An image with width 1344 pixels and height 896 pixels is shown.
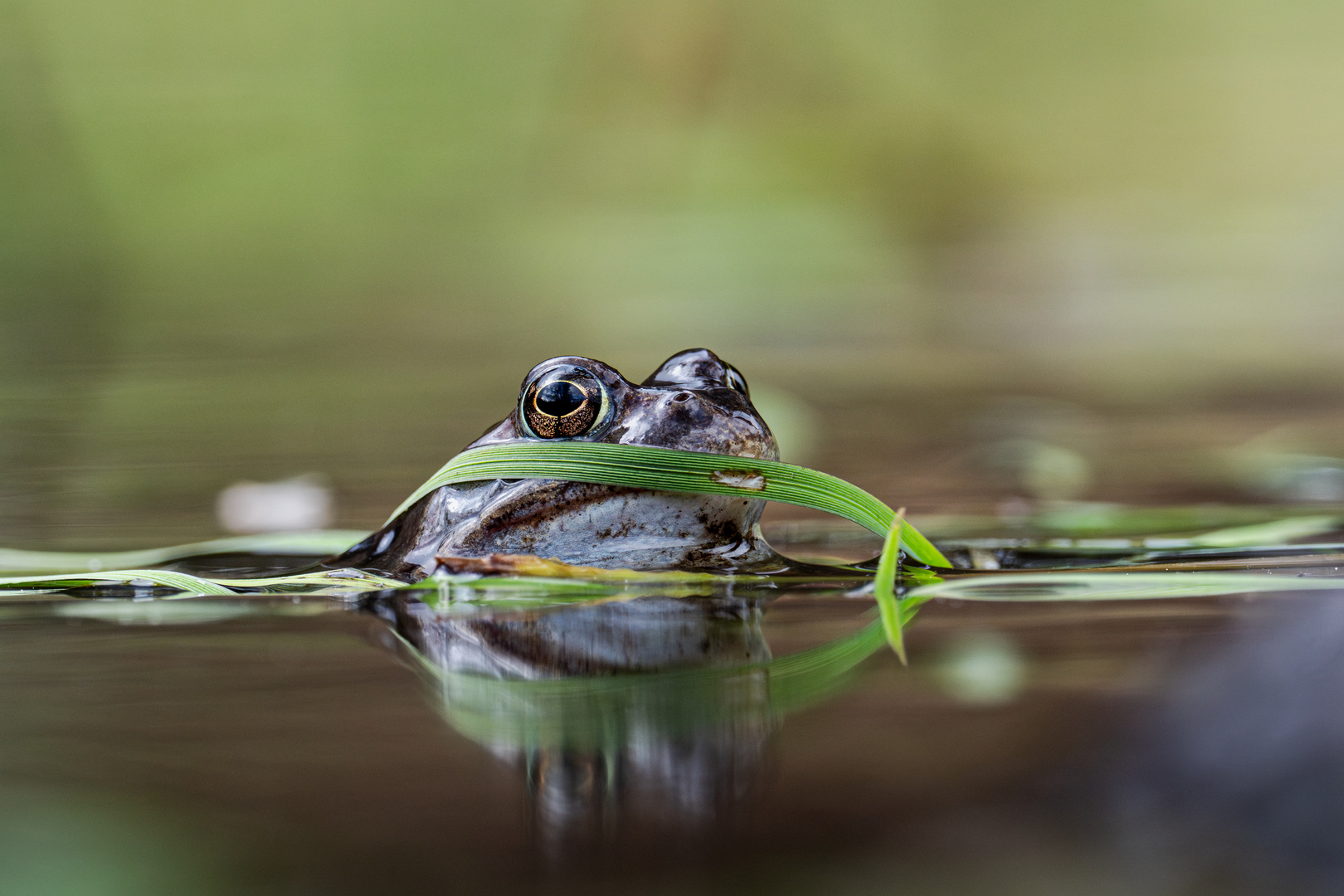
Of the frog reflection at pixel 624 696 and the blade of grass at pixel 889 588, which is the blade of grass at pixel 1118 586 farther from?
the frog reflection at pixel 624 696

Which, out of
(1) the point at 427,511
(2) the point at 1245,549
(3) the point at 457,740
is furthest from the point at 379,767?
(2) the point at 1245,549

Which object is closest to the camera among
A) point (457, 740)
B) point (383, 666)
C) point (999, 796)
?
point (999, 796)

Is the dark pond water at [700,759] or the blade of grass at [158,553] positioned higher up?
the blade of grass at [158,553]

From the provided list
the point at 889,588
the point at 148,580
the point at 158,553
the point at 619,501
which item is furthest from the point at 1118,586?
the point at 158,553

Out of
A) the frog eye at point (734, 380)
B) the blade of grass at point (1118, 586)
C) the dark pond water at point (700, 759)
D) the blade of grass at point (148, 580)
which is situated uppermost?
the frog eye at point (734, 380)

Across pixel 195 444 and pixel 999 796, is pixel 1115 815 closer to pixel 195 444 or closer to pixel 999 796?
pixel 999 796

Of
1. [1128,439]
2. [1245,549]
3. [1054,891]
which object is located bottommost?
[1054,891]

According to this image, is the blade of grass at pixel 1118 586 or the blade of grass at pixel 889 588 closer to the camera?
the blade of grass at pixel 889 588

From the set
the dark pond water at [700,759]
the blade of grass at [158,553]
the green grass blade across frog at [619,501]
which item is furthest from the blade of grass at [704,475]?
the blade of grass at [158,553]
